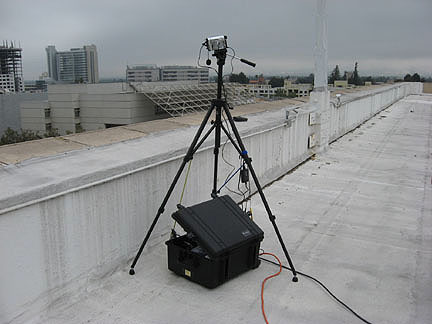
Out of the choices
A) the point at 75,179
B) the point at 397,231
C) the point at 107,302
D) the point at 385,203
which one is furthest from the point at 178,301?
the point at 385,203

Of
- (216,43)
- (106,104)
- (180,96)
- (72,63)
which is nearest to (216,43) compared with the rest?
(216,43)

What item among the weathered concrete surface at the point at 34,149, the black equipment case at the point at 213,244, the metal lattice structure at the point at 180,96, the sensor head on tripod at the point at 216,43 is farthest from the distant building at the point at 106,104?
the black equipment case at the point at 213,244

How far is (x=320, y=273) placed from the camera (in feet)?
11.7

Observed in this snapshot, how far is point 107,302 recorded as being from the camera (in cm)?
306

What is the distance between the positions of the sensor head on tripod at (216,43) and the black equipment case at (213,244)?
1.23 meters

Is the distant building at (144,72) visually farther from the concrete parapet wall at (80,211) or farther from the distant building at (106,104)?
the concrete parapet wall at (80,211)

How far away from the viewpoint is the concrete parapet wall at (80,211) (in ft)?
8.85

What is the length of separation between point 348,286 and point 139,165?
6.33 feet

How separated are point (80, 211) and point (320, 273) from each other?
1.97 metres

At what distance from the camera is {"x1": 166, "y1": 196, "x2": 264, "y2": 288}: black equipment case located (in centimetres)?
319

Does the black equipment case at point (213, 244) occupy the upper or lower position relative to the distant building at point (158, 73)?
lower

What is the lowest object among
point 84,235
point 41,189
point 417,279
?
point 417,279

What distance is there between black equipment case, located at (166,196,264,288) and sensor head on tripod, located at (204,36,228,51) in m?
1.23

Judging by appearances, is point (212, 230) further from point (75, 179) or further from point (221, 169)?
point (221, 169)
